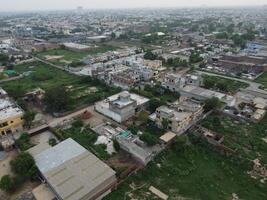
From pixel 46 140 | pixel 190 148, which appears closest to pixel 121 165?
pixel 190 148

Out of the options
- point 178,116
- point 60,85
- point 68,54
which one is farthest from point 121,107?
point 68,54

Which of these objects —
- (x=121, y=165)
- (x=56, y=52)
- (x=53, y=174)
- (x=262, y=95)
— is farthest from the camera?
(x=56, y=52)

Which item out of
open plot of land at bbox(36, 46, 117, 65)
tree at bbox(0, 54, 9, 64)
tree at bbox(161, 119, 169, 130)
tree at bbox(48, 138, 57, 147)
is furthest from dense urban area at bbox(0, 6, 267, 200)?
tree at bbox(0, 54, 9, 64)

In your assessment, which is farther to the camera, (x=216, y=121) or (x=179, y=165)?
(x=216, y=121)

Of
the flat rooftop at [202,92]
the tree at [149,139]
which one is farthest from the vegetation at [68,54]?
the tree at [149,139]

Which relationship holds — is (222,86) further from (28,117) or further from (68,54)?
(68,54)

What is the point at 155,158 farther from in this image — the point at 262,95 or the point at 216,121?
the point at 262,95

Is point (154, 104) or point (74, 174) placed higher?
point (74, 174)
